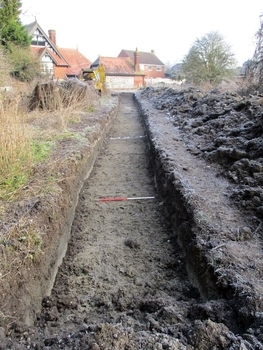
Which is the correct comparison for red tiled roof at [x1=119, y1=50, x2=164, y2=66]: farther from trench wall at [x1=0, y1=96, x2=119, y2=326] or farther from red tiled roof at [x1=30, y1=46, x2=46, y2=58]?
trench wall at [x1=0, y1=96, x2=119, y2=326]

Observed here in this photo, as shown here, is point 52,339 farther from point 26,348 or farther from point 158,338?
point 158,338

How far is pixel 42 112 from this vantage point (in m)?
9.15

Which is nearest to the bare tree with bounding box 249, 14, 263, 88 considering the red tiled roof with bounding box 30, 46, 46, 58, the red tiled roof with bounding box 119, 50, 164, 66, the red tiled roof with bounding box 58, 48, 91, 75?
the red tiled roof with bounding box 30, 46, 46, 58

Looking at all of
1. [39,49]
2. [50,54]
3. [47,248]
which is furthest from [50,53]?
[47,248]

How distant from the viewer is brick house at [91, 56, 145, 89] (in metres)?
42.2

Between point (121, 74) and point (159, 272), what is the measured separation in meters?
42.3

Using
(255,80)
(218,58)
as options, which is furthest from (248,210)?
(218,58)

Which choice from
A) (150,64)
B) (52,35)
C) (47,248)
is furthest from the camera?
(150,64)

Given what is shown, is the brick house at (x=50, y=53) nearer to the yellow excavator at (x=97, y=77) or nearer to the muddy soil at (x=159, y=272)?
the yellow excavator at (x=97, y=77)

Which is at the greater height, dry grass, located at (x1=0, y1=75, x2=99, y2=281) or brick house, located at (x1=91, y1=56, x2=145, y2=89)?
brick house, located at (x1=91, y1=56, x2=145, y2=89)

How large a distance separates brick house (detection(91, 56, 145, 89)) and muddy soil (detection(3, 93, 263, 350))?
38556 millimetres

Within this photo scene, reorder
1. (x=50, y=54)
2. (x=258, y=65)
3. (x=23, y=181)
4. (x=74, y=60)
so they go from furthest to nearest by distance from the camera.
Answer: (x=74, y=60)
(x=50, y=54)
(x=258, y=65)
(x=23, y=181)

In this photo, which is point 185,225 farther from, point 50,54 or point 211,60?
point 50,54

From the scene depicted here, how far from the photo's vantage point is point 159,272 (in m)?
3.36
